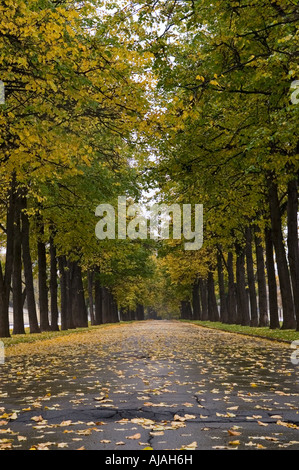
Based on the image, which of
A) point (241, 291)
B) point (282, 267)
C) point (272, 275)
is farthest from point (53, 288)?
point (282, 267)

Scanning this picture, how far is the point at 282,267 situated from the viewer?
Answer: 70.8 feet

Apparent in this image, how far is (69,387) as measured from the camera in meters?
8.84

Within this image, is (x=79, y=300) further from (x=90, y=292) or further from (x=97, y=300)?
(x=97, y=300)

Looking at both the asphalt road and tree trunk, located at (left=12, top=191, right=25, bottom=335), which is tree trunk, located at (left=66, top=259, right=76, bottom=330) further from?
the asphalt road

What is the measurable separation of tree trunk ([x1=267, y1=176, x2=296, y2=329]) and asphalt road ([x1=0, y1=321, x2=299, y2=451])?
344 inches

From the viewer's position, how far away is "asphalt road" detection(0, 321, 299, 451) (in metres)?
5.11

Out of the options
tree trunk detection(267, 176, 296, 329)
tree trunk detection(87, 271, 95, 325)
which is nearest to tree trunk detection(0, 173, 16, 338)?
tree trunk detection(267, 176, 296, 329)

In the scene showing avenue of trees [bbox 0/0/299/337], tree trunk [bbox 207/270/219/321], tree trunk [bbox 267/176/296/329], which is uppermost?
avenue of trees [bbox 0/0/299/337]

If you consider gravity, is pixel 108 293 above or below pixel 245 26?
below
